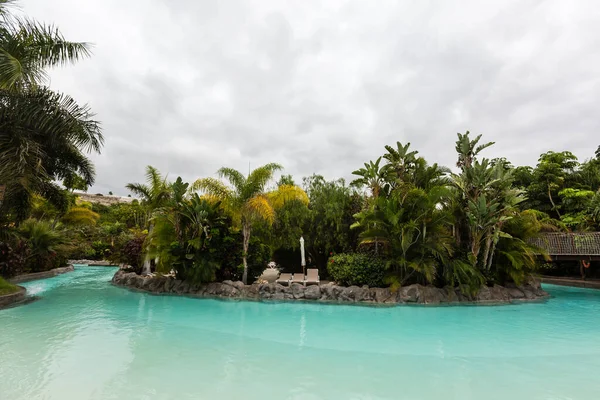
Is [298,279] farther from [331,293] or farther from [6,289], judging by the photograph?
[6,289]

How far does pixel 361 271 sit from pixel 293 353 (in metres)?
6.14

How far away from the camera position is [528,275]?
1252cm

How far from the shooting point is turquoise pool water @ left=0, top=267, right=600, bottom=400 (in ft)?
13.5

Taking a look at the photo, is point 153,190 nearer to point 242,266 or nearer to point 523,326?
point 242,266

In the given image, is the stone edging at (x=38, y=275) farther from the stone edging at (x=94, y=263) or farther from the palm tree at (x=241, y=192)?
the palm tree at (x=241, y=192)

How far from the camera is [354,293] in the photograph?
10.9m

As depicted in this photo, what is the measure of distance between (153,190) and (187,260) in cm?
380

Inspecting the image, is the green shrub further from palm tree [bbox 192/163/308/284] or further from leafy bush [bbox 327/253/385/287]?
leafy bush [bbox 327/253/385/287]

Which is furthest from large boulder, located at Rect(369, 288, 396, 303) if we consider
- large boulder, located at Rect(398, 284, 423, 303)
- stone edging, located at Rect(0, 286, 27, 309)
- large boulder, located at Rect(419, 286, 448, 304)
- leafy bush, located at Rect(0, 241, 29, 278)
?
leafy bush, located at Rect(0, 241, 29, 278)

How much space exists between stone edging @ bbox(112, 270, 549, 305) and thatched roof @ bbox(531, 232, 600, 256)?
12.4ft

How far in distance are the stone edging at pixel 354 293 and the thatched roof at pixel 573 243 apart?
3.77 metres

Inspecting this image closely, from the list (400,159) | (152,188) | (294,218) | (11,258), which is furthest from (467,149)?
(11,258)

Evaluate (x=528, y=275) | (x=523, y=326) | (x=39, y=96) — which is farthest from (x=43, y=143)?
(x=528, y=275)

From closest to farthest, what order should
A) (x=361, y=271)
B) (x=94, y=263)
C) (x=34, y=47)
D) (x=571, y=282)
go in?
(x=34, y=47) → (x=361, y=271) → (x=571, y=282) → (x=94, y=263)
